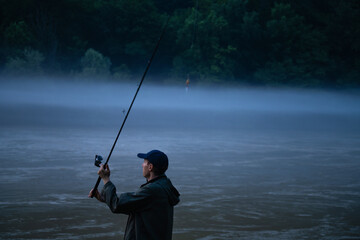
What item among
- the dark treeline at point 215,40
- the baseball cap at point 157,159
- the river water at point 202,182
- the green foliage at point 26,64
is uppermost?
the dark treeline at point 215,40

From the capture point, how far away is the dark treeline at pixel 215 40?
5388 centimetres

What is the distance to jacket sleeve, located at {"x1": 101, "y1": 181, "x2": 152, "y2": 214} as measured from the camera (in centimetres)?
353

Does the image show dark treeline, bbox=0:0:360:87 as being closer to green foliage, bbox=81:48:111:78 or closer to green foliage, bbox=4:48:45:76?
green foliage, bbox=81:48:111:78

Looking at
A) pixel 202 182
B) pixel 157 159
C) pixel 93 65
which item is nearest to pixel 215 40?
pixel 93 65

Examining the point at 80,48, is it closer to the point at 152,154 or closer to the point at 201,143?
the point at 201,143

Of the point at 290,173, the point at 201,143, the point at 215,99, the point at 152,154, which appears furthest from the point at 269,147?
the point at 215,99

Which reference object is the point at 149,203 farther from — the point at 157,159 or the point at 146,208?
the point at 157,159

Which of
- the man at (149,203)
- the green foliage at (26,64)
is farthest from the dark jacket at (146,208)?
the green foliage at (26,64)

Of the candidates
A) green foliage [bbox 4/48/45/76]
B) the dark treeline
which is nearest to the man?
green foliage [bbox 4/48/45/76]

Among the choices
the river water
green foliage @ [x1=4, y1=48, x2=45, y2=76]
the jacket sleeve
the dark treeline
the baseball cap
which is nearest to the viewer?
the jacket sleeve

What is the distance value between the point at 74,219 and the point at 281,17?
5112 centimetres

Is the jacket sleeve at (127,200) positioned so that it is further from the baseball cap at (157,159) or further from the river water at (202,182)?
the river water at (202,182)

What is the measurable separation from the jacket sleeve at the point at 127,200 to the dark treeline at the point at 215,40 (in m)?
50.0

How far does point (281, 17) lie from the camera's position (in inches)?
2195
